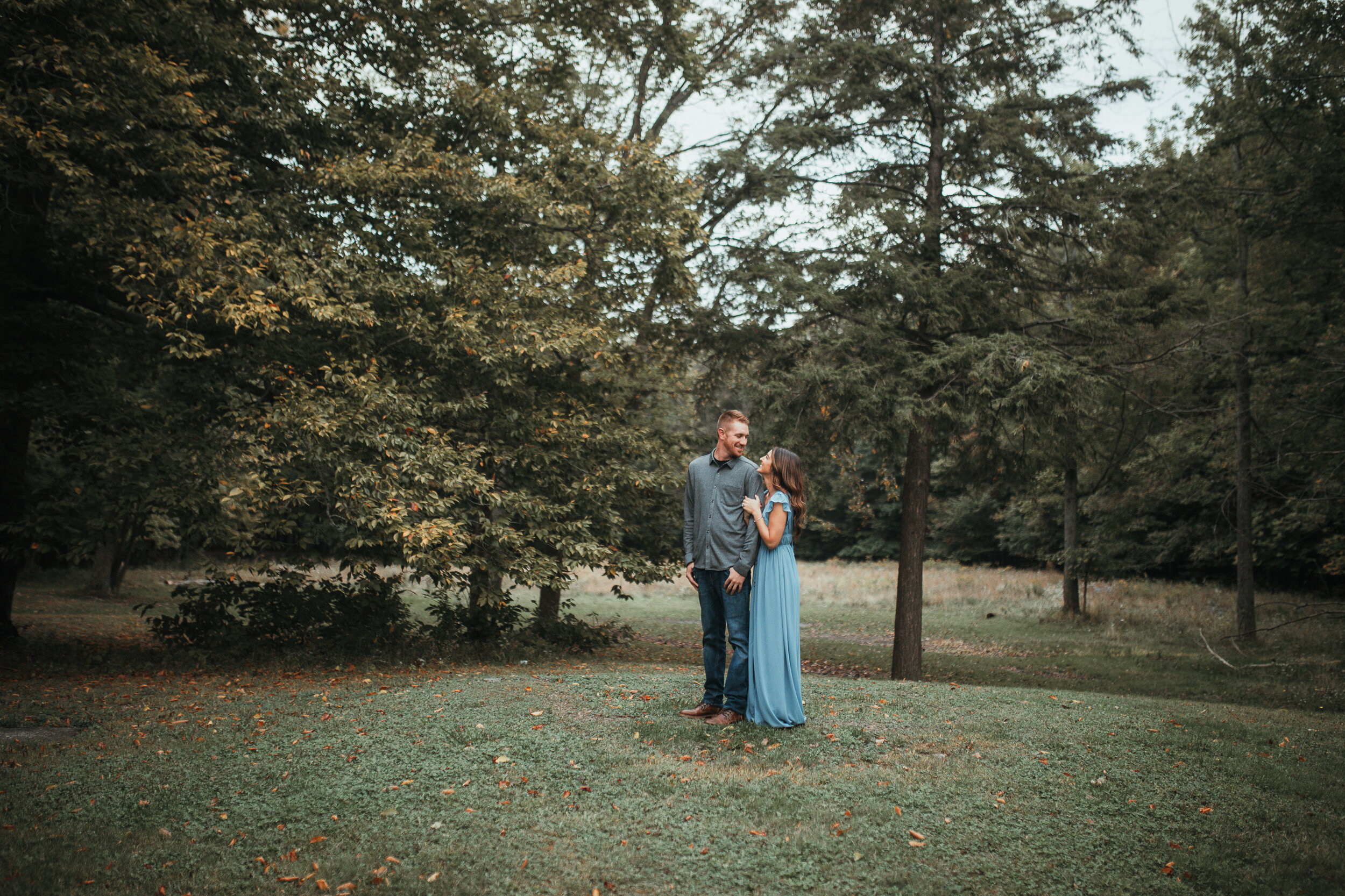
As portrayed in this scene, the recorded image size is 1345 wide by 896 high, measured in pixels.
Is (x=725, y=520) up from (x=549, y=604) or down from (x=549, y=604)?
up

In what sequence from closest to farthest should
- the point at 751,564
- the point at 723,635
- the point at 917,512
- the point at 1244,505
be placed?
the point at 751,564
the point at 723,635
the point at 917,512
the point at 1244,505

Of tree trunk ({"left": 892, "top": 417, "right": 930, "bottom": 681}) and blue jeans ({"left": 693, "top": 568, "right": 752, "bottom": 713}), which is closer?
blue jeans ({"left": 693, "top": 568, "right": 752, "bottom": 713})

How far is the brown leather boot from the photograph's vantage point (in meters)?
5.58

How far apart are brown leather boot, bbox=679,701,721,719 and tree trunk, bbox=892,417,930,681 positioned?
20.9 feet

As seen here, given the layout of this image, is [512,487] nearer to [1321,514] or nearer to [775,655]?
[775,655]

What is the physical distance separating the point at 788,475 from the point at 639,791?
2.12 metres

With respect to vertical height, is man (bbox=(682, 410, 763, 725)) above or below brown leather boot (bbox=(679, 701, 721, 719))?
above

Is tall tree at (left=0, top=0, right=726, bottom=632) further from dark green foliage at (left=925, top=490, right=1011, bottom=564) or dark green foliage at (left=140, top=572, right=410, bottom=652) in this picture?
dark green foliage at (left=925, top=490, right=1011, bottom=564)

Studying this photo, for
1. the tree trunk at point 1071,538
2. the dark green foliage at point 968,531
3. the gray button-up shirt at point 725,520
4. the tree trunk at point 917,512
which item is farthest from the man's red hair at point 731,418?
the dark green foliage at point 968,531

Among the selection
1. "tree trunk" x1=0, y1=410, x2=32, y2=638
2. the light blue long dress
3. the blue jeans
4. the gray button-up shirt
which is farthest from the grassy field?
"tree trunk" x1=0, y1=410, x2=32, y2=638

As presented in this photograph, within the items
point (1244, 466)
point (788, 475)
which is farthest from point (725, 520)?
point (1244, 466)

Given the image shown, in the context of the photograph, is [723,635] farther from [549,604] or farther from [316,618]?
[549,604]

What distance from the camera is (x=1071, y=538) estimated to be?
21000 millimetres

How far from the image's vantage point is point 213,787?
425 centimetres
